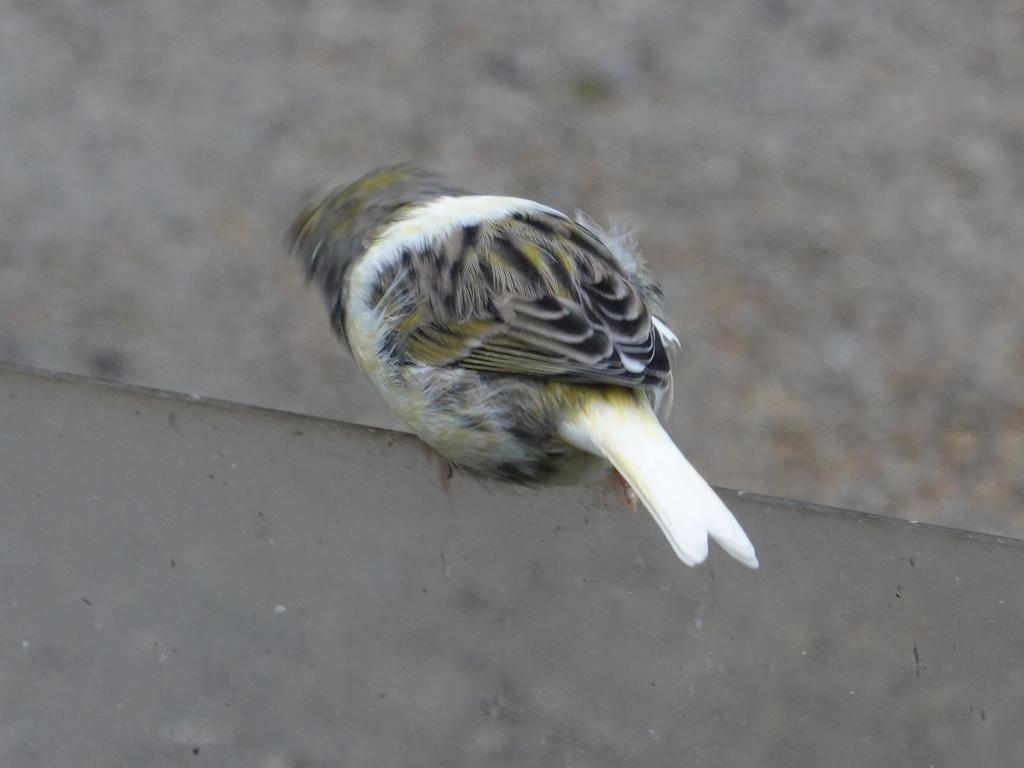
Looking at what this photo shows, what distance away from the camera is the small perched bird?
222 centimetres

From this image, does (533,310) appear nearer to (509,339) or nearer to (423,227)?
(509,339)

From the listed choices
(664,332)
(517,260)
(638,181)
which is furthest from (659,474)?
(638,181)

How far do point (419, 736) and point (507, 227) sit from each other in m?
0.96

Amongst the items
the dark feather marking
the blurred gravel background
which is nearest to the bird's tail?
the dark feather marking

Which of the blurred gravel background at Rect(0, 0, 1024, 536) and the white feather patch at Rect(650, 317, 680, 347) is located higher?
the white feather patch at Rect(650, 317, 680, 347)

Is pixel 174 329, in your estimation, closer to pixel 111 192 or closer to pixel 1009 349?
pixel 111 192

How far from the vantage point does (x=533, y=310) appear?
2.33 metres

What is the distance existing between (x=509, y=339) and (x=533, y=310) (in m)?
0.07

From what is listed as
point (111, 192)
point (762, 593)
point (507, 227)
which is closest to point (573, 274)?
point (507, 227)

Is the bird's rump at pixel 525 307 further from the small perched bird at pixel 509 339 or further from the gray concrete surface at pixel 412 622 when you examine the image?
the gray concrete surface at pixel 412 622

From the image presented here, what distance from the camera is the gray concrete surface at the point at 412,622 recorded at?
2.05m

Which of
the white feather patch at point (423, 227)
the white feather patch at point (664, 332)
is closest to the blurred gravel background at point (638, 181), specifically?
the white feather patch at point (664, 332)

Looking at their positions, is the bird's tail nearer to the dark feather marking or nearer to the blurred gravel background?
the dark feather marking

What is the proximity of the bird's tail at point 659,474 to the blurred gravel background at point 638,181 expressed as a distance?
7.18 ft
